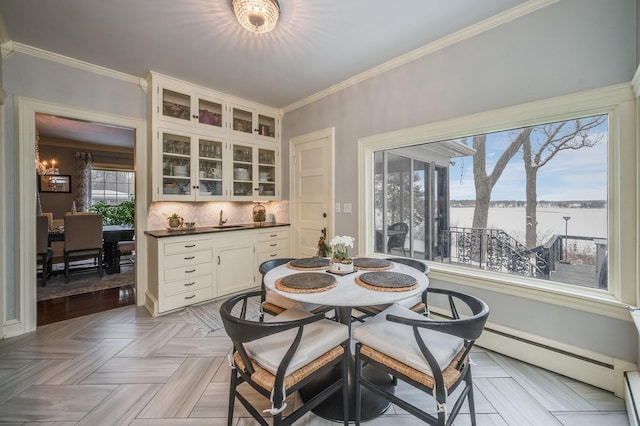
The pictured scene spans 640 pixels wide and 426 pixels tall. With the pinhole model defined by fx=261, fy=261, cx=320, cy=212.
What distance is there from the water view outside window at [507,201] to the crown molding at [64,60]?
312 centimetres

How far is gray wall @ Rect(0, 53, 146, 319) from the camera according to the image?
8.18ft

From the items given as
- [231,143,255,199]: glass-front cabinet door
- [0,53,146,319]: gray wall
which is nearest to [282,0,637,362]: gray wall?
[231,143,255,199]: glass-front cabinet door

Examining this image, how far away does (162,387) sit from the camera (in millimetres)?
1812

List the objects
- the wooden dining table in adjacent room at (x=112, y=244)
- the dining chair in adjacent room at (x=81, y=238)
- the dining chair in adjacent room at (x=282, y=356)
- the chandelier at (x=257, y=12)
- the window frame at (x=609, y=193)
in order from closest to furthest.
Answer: the dining chair in adjacent room at (x=282, y=356)
the window frame at (x=609, y=193)
the chandelier at (x=257, y=12)
the dining chair in adjacent room at (x=81, y=238)
the wooden dining table in adjacent room at (x=112, y=244)

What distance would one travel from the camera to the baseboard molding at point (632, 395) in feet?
4.56

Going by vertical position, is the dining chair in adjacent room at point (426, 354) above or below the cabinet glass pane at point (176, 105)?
below

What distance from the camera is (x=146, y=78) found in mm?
3131

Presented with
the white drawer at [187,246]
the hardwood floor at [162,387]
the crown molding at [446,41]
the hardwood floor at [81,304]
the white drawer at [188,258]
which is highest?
the crown molding at [446,41]

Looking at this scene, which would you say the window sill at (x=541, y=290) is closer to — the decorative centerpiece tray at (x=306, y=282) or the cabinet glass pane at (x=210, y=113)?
the decorative centerpiece tray at (x=306, y=282)

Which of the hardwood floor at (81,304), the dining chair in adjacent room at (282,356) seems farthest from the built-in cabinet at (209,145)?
the dining chair in adjacent room at (282,356)

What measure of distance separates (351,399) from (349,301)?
73 cm

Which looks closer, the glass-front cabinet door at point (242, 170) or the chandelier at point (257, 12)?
the chandelier at point (257, 12)

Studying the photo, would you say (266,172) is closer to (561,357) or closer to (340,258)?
(340,258)

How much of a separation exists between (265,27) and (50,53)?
7.99 ft
